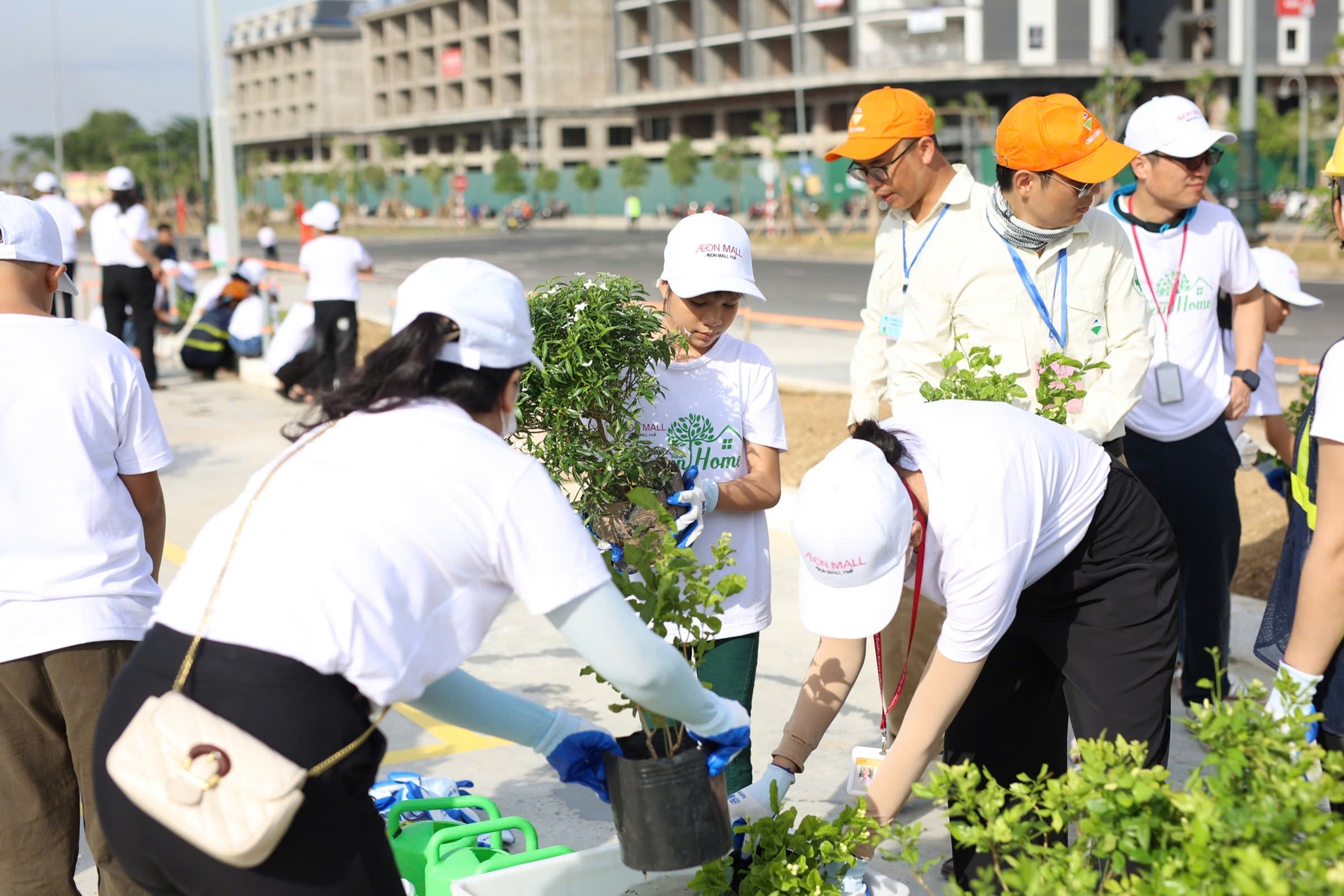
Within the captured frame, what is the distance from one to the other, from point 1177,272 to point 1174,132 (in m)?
0.50

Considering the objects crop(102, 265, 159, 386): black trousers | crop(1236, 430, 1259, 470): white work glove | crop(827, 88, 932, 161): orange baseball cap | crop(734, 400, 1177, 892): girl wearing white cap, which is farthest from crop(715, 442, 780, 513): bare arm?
crop(102, 265, 159, 386): black trousers

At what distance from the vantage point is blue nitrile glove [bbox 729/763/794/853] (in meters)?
2.78

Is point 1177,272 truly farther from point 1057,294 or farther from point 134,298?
point 134,298

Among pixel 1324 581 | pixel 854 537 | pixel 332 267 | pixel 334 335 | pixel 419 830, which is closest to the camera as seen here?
pixel 854 537

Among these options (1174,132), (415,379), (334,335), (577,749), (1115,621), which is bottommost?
(577,749)

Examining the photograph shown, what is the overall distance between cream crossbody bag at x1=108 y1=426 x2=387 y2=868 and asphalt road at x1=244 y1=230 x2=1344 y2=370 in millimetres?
2410

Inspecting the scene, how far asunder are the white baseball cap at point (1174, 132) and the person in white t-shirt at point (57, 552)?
3150mm

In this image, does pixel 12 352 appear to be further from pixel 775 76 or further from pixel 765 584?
pixel 775 76

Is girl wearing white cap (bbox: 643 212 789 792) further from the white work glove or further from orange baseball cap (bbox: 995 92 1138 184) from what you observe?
the white work glove

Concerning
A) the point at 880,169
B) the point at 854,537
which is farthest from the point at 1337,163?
the point at 880,169

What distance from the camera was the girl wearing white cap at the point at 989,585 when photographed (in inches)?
94.0

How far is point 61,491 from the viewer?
2.79 m

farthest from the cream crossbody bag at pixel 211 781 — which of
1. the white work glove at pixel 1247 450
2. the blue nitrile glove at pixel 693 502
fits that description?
the white work glove at pixel 1247 450

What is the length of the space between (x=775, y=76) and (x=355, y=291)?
205ft
